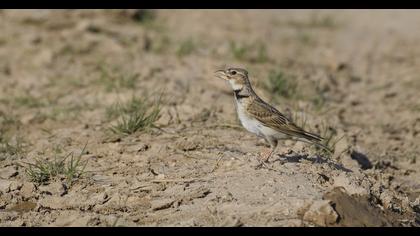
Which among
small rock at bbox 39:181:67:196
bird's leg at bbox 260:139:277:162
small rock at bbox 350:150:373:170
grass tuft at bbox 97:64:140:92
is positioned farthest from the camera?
grass tuft at bbox 97:64:140:92

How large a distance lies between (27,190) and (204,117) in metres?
2.22

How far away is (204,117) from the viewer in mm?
8109

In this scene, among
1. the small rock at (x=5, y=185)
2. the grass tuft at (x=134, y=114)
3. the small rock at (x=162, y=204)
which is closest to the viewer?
the small rock at (x=162, y=204)

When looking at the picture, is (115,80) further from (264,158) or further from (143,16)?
(264,158)

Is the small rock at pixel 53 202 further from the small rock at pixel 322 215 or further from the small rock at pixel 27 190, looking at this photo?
the small rock at pixel 322 215

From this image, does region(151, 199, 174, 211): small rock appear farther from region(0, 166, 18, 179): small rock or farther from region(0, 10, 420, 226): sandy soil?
region(0, 166, 18, 179): small rock

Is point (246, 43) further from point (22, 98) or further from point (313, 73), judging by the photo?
point (22, 98)

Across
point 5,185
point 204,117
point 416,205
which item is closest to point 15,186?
point 5,185

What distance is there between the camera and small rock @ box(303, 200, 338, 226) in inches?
213

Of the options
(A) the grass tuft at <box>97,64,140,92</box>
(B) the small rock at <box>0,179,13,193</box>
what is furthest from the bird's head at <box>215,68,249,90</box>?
(A) the grass tuft at <box>97,64,140,92</box>

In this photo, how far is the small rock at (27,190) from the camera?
6461 mm

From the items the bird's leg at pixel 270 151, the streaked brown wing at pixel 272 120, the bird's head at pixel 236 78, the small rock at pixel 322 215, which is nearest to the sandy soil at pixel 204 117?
the small rock at pixel 322 215

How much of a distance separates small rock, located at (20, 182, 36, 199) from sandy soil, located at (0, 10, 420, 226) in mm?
11
